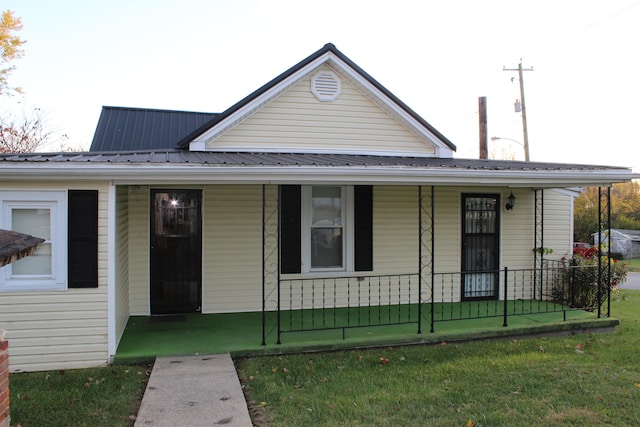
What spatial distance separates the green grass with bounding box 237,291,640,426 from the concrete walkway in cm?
20

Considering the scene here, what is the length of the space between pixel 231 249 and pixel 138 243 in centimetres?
148

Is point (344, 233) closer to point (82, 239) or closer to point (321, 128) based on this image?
point (321, 128)

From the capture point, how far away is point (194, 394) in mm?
4738

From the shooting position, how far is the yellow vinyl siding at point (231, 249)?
7871 millimetres

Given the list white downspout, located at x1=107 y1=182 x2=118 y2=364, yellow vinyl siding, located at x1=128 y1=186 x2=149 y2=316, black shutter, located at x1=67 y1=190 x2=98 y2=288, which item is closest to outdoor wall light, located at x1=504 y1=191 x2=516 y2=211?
yellow vinyl siding, located at x1=128 y1=186 x2=149 y2=316

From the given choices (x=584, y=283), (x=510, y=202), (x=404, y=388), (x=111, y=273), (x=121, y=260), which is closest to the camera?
(x=404, y=388)

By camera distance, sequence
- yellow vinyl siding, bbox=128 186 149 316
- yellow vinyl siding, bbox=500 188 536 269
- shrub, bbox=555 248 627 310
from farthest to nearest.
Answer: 1. yellow vinyl siding, bbox=500 188 536 269
2. shrub, bbox=555 248 627 310
3. yellow vinyl siding, bbox=128 186 149 316

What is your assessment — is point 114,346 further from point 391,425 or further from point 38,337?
point 391,425

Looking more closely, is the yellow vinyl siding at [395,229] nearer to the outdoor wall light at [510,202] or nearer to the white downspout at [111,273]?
the outdoor wall light at [510,202]

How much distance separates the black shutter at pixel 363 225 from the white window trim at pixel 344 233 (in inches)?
3.5

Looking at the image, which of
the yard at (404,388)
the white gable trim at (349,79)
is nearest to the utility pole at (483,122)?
the white gable trim at (349,79)

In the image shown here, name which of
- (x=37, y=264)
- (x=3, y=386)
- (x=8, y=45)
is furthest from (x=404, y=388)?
(x=8, y=45)

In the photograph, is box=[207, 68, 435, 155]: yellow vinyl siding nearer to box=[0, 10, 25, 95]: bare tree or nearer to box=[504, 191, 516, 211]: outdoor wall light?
box=[504, 191, 516, 211]: outdoor wall light

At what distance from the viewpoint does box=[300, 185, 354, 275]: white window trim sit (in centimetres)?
816
